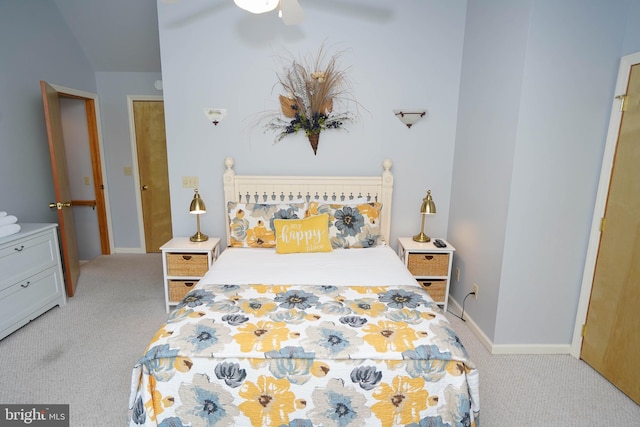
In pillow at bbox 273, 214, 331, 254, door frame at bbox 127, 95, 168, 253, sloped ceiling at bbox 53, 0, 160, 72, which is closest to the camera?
pillow at bbox 273, 214, 331, 254

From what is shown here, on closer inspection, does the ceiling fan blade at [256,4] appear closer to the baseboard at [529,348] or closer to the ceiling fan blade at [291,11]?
the ceiling fan blade at [291,11]

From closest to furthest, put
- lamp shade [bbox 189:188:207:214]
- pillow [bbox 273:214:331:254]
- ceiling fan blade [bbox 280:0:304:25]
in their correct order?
1. ceiling fan blade [bbox 280:0:304:25]
2. pillow [bbox 273:214:331:254]
3. lamp shade [bbox 189:188:207:214]

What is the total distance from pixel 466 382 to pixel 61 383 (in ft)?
7.92

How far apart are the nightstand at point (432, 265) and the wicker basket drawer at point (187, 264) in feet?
5.89

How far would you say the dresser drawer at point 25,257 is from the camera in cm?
262

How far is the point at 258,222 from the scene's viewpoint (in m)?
3.03

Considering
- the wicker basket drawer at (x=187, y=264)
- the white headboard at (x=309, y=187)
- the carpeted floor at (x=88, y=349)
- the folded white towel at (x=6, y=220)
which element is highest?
the white headboard at (x=309, y=187)

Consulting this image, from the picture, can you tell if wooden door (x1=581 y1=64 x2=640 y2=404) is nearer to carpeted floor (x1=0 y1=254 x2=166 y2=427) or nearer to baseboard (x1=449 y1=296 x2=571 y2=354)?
baseboard (x1=449 y1=296 x2=571 y2=354)

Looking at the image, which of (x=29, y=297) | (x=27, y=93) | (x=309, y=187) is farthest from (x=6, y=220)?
(x=309, y=187)

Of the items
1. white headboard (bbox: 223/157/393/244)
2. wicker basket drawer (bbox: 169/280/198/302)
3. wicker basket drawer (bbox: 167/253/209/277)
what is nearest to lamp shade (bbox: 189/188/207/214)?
white headboard (bbox: 223/157/393/244)

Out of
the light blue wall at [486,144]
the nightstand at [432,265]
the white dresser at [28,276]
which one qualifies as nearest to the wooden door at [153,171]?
the white dresser at [28,276]

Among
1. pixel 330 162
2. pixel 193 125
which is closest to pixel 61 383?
pixel 193 125

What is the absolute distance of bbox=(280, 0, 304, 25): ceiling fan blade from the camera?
6.35 feet

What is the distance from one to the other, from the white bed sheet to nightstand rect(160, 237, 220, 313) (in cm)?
30
